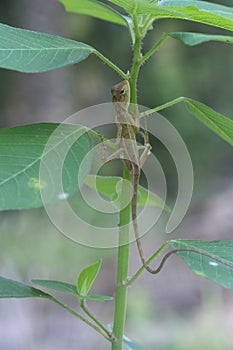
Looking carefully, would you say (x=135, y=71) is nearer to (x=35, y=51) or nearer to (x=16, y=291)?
(x=35, y=51)

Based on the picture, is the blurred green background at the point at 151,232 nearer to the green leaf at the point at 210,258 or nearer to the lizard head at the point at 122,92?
the green leaf at the point at 210,258

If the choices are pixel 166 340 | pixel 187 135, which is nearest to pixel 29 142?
pixel 166 340

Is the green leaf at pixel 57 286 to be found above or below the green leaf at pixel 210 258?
below

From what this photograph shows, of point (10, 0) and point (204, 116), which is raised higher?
point (10, 0)

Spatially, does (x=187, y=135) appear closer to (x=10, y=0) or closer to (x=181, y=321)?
(x=10, y=0)

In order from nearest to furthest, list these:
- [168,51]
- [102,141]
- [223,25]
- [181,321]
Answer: [223,25]
[102,141]
[181,321]
[168,51]

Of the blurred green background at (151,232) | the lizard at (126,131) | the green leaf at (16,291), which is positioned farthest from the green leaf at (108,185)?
the blurred green background at (151,232)
